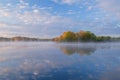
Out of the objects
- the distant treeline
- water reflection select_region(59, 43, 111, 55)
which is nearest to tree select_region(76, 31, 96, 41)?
the distant treeline

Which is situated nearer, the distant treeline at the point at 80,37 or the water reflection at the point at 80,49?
the water reflection at the point at 80,49

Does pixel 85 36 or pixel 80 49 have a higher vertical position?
pixel 85 36

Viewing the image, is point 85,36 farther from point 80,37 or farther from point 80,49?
point 80,49

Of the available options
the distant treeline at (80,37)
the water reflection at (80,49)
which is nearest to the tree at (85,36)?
the distant treeline at (80,37)

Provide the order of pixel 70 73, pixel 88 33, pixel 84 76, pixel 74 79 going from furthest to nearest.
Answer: pixel 88 33, pixel 70 73, pixel 84 76, pixel 74 79

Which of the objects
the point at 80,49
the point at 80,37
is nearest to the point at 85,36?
the point at 80,37

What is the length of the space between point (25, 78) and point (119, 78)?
17.0 feet

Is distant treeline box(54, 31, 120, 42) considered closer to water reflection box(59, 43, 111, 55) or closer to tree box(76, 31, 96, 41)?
tree box(76, 31, 96, 41)

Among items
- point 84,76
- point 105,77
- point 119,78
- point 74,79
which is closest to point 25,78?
point 74,79

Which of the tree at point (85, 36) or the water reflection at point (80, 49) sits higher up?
the tree at point (85, 36)

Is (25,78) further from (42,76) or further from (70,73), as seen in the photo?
(70,73)

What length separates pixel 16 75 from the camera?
394 inches

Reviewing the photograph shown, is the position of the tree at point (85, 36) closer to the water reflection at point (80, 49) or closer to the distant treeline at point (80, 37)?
the distant treeline at point (80, 37)

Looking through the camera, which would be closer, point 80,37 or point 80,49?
point 80,49
